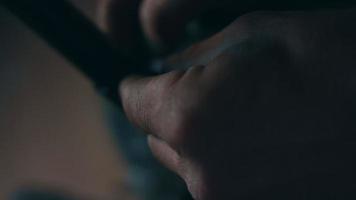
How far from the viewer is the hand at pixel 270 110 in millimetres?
243

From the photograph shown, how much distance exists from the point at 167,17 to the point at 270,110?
98mm

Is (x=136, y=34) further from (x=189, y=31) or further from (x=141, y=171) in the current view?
(x=141, y=171)

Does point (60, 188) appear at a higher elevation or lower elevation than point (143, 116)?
lower

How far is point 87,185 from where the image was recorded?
0.77 meters

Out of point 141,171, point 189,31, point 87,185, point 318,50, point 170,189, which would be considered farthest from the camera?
point 87,185

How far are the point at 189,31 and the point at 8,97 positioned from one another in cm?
50

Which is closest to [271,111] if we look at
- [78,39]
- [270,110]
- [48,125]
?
[270,110]

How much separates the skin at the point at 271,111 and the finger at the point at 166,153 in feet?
0.06

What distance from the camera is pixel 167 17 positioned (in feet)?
1.04

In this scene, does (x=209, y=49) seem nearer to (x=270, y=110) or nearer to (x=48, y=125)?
(x=270, y=110)

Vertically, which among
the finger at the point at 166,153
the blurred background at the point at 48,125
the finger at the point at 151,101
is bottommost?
the blurred background at the point at 48,125

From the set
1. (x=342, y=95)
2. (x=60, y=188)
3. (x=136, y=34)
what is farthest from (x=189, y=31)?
(x=60, y=188)

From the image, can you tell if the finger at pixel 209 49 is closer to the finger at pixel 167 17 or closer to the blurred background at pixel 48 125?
the finger at pixel 167 17

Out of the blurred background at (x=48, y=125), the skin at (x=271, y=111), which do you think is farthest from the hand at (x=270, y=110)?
the blurred background at (x=48, y=125)
